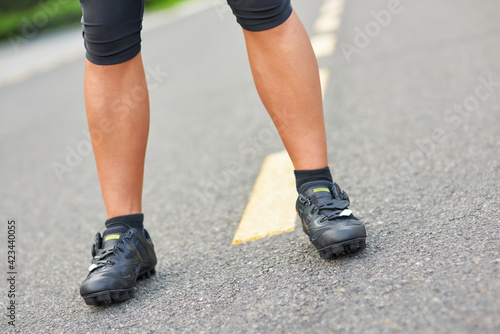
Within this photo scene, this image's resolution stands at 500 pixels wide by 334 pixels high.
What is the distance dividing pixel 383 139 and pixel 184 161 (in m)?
1.08

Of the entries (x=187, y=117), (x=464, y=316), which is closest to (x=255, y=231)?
(x=464, y=316)

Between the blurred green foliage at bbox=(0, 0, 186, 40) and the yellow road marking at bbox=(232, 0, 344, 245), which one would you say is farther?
the blurred green foliage at bbox=(0, 0, 186, 40)

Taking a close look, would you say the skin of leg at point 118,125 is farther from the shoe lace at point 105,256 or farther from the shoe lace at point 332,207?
the shoe lace at point 332,207

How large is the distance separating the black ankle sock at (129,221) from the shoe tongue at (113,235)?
0.01 m

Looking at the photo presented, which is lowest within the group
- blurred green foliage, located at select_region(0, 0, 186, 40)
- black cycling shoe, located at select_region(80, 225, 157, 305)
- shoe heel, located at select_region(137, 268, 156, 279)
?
blurred green foliage, located at select_region(0, 0, 186, 40)

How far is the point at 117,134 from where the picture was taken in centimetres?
162

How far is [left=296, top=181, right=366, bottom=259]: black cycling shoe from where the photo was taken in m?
1.44

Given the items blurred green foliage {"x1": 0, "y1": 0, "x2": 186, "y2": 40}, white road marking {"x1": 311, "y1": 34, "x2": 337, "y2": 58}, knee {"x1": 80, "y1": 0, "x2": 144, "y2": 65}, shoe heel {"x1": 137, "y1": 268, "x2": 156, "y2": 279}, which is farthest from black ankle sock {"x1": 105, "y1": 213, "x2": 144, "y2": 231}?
blurred green foliage {"x1": 0, "y1": 0, "x2": 186, "y2": 40}

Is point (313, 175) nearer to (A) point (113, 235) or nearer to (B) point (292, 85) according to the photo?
(B) point (292, 85)

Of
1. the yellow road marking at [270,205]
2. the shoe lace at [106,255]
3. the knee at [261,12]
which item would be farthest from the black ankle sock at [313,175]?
the shoe lace at [106,255]

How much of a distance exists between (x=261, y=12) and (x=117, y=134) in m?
0.54

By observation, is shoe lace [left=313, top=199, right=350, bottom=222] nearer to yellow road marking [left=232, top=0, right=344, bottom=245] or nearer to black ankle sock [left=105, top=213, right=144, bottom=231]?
yellow road marking [left=232, top=0, right=344, bottom=245]

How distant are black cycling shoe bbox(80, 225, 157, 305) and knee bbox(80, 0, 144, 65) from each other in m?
0.49

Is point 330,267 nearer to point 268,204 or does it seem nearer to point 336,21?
point 268,204
